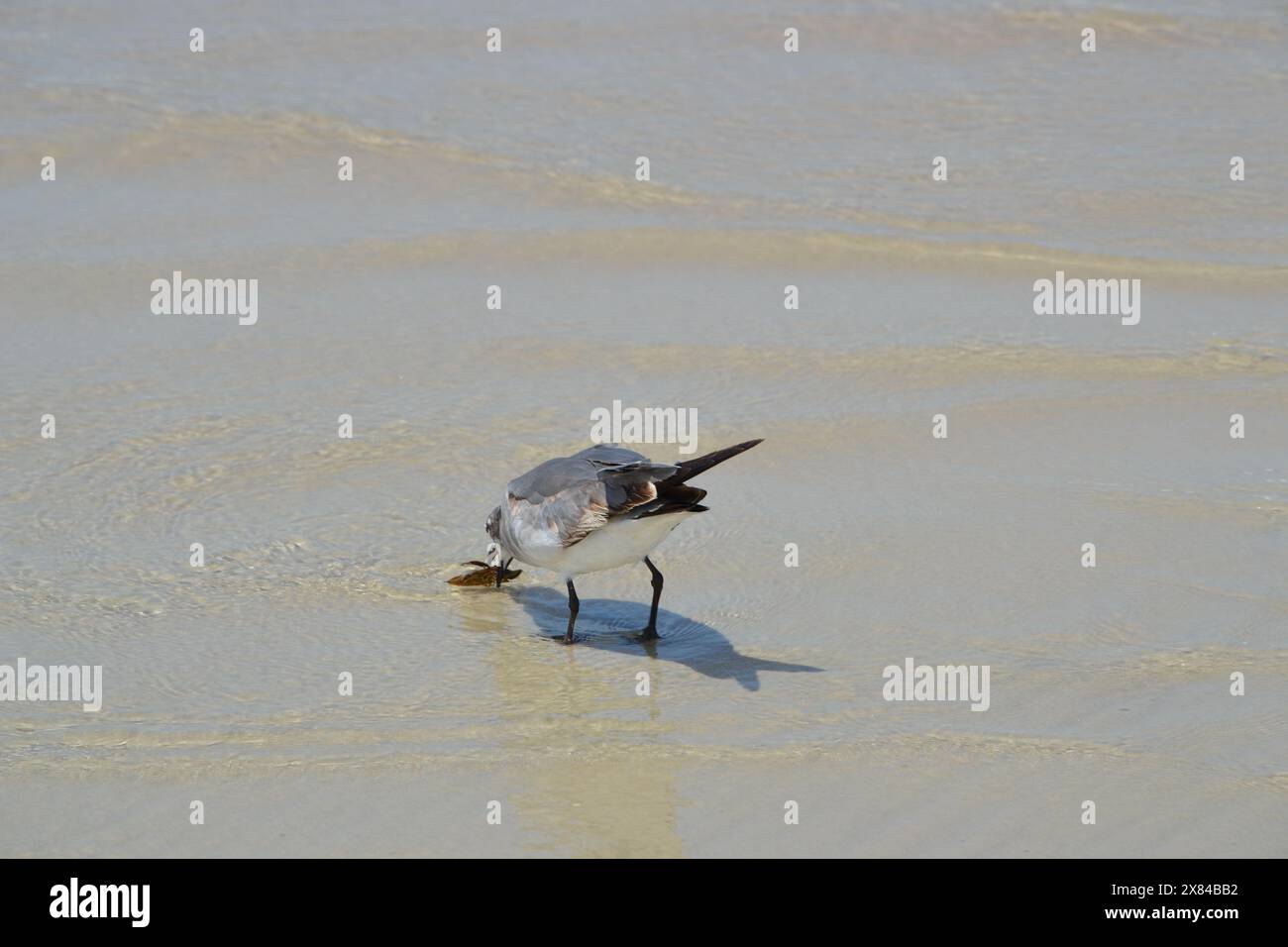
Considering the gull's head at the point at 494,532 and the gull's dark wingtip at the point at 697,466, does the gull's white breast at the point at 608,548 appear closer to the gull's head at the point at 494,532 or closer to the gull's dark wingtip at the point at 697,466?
the gull's dark wingtip at the point at 697,466

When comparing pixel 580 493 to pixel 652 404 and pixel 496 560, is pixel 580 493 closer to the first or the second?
pixel 496 560

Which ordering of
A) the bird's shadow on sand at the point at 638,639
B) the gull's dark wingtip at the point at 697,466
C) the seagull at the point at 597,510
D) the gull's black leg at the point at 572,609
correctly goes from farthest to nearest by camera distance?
the gull's black leg at the point at 572,609
the bird's shadow on sand at the point at 638,639
the seagull at the point at 597,510
the gull's dark wingtip at the point at 697,466

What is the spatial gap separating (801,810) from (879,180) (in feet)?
21.6

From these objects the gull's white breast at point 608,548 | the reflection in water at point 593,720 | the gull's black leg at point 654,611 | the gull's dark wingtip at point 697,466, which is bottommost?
the reflection in water at point 593,720

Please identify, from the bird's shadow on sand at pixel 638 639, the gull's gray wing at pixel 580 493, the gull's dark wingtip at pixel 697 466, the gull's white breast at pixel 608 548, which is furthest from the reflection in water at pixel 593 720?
the gull's dark wingtip at pixel 697 466

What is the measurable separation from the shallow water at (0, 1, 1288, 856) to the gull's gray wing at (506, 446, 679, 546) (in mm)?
458

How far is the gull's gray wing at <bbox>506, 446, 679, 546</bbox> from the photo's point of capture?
203 inches

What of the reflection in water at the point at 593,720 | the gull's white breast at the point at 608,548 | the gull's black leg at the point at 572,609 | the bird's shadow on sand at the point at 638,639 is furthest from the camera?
the gull's black leg at the point at 572,609

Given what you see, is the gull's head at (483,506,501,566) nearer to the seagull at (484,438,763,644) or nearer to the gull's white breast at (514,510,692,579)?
the seagull at (484,438,763,644)

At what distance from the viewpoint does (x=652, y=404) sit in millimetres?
7465

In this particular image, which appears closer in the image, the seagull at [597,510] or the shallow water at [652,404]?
the shallow water at [652,404]

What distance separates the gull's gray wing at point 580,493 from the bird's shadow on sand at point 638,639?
0.46 metres

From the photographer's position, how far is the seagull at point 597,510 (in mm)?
5090
